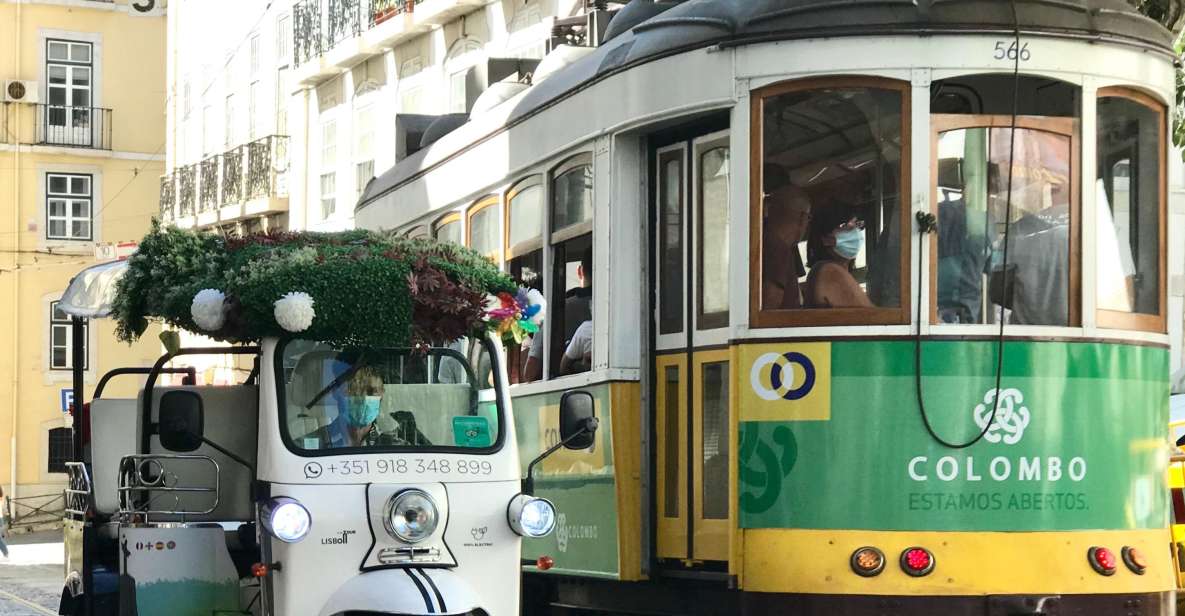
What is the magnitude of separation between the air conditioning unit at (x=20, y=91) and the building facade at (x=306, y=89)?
113 inches

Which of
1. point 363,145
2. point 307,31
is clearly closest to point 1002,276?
point 363,145

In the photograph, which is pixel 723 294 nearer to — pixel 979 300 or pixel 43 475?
pixel 979 300

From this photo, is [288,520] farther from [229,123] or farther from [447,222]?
[229,123]

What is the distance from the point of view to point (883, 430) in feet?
28.7

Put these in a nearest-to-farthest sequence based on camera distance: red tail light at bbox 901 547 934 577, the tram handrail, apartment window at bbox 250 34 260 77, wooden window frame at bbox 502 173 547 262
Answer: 1. the tram handrail
2. red tail light at bbox 901 547 934 577
3. wooden window frame at bbox 502 173 547 262
4. apartment window at bbox 250 34 260 77

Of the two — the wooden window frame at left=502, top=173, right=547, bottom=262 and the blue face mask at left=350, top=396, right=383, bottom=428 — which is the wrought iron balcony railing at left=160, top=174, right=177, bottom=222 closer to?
the wooden window frame at left=502, top=173, right=547, bottom=262

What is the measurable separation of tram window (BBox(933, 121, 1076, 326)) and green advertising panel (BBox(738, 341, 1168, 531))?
0.61 feet

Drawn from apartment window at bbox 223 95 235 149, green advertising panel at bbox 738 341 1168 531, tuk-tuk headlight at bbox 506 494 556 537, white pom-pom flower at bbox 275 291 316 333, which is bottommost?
tuk-tuk headlight at bbox 506 494 556 537

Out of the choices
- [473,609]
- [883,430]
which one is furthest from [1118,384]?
[473,609]

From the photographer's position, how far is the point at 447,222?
1263 centimetres

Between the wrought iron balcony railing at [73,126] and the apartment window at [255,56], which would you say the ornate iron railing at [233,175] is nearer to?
the apartment window at [255,56]

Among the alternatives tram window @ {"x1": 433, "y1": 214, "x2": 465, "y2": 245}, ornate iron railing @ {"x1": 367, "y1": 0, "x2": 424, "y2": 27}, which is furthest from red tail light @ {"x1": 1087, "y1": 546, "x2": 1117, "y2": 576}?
ornate iron railing @ {"x1": 367, "y1": 0, "x2": 424, "y2": 27}

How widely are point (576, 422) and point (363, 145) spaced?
24.6 meters

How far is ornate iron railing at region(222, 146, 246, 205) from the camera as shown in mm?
36812
